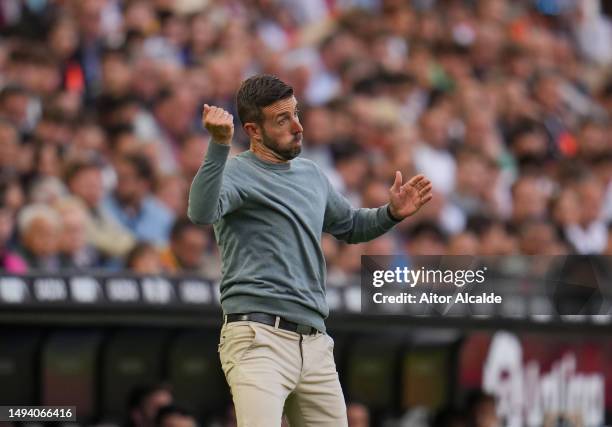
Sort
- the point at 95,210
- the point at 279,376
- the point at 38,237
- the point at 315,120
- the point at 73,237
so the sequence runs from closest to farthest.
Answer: the point at 279,376, the point at 38,237, the point at 73,237, the point at 95,210, the point at 315,120

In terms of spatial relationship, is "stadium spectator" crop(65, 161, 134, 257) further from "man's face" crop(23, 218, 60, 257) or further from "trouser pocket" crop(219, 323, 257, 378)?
"trouser pocket" crop(219, 323, 257, 378)

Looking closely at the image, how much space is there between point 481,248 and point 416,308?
289 centimetres

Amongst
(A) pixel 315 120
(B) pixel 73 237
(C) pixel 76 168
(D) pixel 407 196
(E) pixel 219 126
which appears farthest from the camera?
(A) pixel 315 120

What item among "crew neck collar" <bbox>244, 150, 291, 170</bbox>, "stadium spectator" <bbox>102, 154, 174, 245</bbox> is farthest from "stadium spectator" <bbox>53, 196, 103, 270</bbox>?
"crew neck collar" <bbox>244, 150, 291, 170</bbox>

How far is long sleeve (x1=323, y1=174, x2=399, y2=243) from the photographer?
5.66 meters

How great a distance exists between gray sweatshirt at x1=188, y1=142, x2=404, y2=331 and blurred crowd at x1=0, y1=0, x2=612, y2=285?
2404 millimetres

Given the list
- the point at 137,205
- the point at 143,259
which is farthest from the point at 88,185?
the point at 143,259

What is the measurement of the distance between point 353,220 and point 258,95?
0.70 meters

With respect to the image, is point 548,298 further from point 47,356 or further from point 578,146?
point 578,146

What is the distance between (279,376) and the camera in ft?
17.1

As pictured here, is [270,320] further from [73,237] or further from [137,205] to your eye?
[137,205]

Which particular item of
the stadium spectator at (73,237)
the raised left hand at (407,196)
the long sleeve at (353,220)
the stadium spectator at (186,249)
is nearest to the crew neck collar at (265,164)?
the long sleeve at (353,220)

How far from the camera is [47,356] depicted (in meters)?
7.75

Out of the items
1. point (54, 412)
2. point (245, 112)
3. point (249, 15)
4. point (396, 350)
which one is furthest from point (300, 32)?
point (245, 112)
